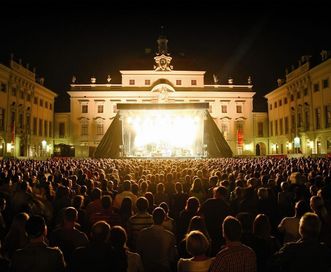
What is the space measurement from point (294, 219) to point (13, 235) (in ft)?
15.0

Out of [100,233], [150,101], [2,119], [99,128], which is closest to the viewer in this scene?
[100,233]

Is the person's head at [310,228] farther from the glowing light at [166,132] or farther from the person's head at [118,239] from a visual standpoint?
the glowing light at [166,132]

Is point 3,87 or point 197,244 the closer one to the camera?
point 197,244

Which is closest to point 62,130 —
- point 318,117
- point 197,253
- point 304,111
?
point 304,111

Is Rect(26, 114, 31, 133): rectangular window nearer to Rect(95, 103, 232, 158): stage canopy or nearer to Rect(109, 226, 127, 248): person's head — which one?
Rect(95, 103, 232, 158): stage canopy

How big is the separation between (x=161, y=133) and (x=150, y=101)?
55.4 feet

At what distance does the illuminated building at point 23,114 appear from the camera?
4562 centimetres

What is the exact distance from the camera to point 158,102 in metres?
61.5

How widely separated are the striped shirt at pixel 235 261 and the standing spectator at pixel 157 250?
154 cm

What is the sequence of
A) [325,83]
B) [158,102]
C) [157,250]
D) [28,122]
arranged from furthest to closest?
1. [158,102]
2. [28,122]
3. [325,83]
4. [157,250]

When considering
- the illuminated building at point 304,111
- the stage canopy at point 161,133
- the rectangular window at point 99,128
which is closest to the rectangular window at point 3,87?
the stage canopy at point 161,133

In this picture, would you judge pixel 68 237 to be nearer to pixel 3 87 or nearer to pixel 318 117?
pixel 3 87

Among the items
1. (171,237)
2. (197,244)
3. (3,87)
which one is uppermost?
(3,87)

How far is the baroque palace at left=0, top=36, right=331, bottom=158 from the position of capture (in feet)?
174
